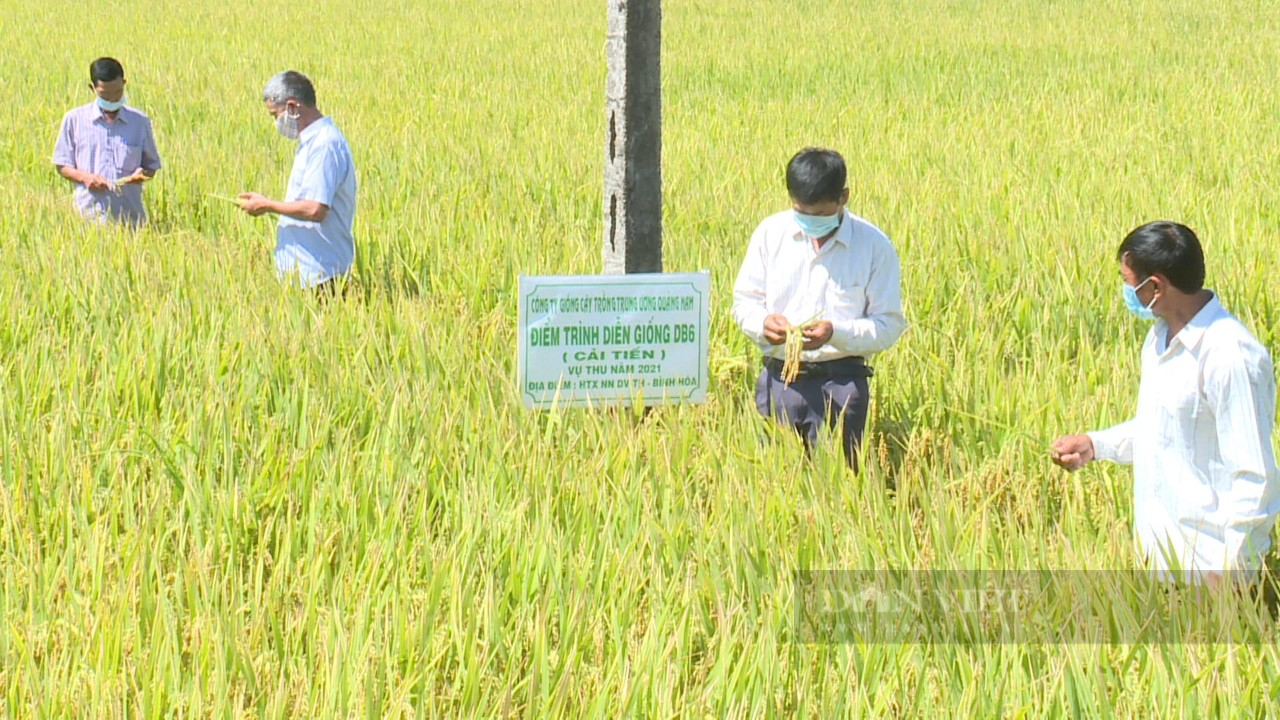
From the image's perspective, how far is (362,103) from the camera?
11203 millimetres

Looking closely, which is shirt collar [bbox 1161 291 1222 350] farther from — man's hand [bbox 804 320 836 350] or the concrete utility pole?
the concrete utility pole

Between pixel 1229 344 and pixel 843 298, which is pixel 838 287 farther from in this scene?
pixel 1229 344

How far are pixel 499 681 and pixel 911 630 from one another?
724mm

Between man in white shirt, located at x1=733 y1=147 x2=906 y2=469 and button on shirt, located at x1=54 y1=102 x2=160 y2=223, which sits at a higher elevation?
button on shirt, located at x1=54 y1=102 x2=160 y2=223

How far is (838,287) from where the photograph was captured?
143 inches

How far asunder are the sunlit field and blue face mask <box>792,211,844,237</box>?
479mm

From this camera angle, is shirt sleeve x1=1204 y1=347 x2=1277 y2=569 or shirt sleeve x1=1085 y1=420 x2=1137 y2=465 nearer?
shirt sleeve x1=1204 y1=347 x2=1277 y2=569

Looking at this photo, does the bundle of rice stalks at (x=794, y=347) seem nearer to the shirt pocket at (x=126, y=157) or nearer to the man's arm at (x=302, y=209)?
the man's arm at (x=302, y=209)

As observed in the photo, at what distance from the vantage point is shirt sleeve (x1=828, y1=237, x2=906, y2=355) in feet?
11.8

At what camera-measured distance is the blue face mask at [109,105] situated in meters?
6.29

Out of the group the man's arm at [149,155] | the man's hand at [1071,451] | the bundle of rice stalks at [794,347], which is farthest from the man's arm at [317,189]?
the man's hand at [1071,451]

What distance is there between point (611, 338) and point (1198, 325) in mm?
1553

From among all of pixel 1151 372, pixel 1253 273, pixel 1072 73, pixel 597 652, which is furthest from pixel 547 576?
pixel 1072 73

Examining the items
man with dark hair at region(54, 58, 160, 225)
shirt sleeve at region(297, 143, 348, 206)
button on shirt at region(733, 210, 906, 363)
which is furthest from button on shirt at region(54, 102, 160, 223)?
button on shirt at region(733, 210, 906, 363)
